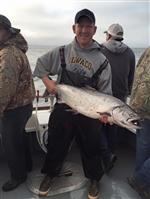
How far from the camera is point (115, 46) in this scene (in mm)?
4254

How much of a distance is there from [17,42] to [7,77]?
0.48m

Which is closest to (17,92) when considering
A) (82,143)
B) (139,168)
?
(82,143)

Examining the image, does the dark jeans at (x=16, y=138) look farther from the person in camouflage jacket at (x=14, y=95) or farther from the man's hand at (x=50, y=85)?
the man's hand at (x=50, y=85)

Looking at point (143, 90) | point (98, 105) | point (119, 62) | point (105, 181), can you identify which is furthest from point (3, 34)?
point (105, 181)

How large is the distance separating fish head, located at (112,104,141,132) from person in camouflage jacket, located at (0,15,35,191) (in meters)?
1.01

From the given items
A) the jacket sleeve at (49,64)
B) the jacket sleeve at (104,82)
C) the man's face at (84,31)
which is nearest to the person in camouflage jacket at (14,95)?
the jacket sleeve at (49,64)

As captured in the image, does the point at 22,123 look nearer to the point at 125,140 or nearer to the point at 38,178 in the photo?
the point at 38,178

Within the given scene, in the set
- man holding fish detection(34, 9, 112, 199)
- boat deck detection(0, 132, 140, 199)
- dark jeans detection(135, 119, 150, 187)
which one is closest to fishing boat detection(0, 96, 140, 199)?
boat deck detection(0, 132, 140, 199)

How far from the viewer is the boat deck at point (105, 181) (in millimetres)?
3576

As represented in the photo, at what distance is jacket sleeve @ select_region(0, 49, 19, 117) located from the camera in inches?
124

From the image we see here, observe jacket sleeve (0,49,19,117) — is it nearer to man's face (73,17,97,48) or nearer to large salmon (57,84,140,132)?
large salmon (57,84,140,132)

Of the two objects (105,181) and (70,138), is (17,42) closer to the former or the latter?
(70,138)

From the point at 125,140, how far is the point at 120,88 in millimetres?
1030

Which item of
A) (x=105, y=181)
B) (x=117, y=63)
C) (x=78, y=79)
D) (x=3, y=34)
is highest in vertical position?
(x=3, y=34)
